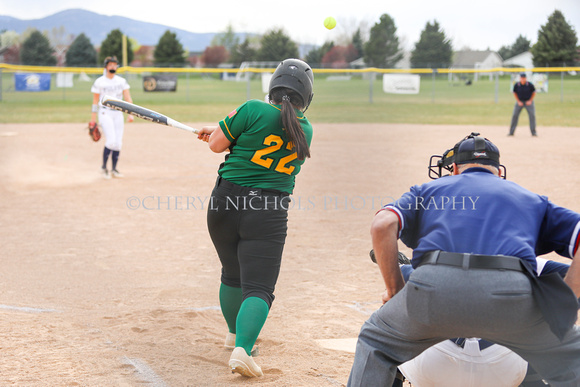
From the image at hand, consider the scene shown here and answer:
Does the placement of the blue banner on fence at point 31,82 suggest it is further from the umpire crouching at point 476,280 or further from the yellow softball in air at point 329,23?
the umpire crouching at point 476,280

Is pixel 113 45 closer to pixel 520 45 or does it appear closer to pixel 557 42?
pixel 557 42

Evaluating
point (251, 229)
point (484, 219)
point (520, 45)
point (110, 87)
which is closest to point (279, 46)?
point (520, 45)

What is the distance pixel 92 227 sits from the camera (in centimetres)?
769

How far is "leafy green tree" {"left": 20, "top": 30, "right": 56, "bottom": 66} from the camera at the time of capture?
6756cm

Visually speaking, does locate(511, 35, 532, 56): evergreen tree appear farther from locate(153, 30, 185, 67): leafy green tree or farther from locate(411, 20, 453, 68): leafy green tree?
locate(153, 30, 185, 67): leafy green tree

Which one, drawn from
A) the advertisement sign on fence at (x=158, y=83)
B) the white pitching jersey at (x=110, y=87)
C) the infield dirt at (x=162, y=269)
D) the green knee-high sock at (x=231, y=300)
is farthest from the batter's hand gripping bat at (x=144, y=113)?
the advertisement sign on fence at (x=158, y=83)

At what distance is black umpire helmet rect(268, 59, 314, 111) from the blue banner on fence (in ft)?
104

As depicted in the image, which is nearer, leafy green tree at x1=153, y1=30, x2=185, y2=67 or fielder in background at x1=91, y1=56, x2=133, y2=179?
fielder in background at x1=91, y1=56, x2=133, y2=179

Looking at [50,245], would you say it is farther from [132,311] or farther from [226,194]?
[226,194]

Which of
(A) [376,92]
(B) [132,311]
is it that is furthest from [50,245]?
(A) [376,92]

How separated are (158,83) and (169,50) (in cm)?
3718

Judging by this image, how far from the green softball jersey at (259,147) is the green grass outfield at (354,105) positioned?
63.7 feet

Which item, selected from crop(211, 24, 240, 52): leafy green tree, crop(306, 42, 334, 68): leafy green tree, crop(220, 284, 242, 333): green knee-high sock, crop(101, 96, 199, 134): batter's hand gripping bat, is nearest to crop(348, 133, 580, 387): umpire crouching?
crop(220, 284, 242, 333): green knee-high sock

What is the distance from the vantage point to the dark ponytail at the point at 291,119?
3658 mm
